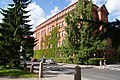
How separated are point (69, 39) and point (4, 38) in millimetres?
25714

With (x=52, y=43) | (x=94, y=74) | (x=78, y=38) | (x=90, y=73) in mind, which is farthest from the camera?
(x=52, y=43)

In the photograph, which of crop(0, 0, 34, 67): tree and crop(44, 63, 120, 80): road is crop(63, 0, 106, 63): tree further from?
crop(0, 0, 34, 67): tree

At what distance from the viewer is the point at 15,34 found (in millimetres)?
29391

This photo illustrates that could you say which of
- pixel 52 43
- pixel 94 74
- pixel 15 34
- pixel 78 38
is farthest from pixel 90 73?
pixel 52 43

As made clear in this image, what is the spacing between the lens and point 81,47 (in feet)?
169

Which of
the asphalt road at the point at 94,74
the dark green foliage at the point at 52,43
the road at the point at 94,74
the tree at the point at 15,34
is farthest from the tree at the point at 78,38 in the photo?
the tree at the point at 15,34

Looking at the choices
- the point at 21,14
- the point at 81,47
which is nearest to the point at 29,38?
the point at 21,14

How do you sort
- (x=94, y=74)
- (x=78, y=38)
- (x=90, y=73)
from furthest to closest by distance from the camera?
(x=78, y=38), (x=90, y=73), (x=94, y=74)

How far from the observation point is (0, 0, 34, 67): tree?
2928 centimetres

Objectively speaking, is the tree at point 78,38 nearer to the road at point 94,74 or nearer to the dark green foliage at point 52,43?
the dark green foliage at point 52,43

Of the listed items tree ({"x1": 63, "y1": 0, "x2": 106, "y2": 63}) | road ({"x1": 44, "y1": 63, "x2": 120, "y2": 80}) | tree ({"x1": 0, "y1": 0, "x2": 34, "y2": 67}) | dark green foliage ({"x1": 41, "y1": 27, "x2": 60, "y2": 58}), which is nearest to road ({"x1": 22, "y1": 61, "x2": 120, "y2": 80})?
road ({"x1": 44, "y1": 63, "x2": 120, "y2": 80})

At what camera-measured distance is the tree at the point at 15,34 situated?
2928 cm

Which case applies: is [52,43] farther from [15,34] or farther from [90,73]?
[90,73]

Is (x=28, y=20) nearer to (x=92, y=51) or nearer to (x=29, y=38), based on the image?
(x=29, y=38)
